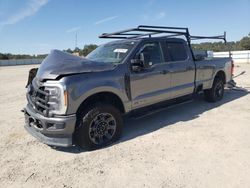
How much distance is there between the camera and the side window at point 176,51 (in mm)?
6012

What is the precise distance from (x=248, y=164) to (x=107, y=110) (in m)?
2.40

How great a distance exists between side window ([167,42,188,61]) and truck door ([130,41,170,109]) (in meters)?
0.39

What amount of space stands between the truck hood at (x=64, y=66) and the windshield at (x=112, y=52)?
0.53 meters

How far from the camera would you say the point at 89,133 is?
4.39 meters

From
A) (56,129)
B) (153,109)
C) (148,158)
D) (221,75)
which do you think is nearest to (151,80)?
(153,109)

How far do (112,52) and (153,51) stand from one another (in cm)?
91

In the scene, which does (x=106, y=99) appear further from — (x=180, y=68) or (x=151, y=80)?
(x=180, y=68)

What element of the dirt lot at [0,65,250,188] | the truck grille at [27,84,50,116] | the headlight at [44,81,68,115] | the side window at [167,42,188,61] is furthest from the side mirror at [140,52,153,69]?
the truck grille at [27,84,50,116]

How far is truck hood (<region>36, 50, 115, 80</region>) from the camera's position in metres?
4.19

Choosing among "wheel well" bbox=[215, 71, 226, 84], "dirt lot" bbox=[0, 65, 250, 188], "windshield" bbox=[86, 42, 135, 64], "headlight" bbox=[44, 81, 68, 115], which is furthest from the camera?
"wheel well" bbox=[215, 71, 226, 84]

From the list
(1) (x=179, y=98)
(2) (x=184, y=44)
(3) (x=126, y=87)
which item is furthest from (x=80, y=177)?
(2) (x=184, y=44)

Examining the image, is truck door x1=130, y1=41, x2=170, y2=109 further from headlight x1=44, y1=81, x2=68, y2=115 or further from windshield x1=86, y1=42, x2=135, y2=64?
headlight x1=44, y1=81, x2=68, y2=115

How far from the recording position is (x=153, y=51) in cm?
560

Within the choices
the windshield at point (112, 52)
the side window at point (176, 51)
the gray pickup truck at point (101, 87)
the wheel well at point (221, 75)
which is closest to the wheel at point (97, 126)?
the gray pickup truck at point (101, 87)
